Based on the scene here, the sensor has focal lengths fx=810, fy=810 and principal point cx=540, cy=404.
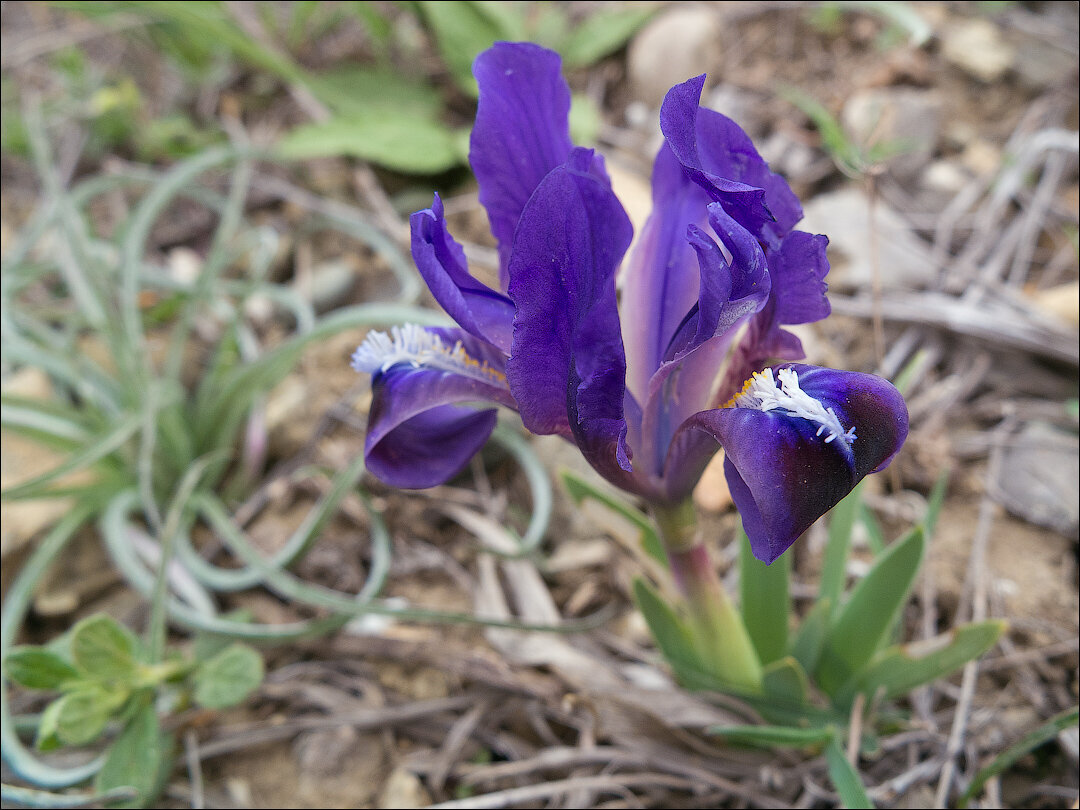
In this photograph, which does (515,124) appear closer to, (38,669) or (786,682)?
(786,682)

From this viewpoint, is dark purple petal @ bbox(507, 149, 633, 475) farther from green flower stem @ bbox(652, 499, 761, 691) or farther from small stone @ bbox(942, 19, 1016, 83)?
small stone @ bbox(942, 19, 1016, 83)

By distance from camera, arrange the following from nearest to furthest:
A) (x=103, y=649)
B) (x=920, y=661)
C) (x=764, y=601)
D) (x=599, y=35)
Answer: (x=920, y=661) < (x=764, y=601) < (x=103, y=649) < (x=599, y=35)

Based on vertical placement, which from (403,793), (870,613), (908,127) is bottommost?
(403,793)

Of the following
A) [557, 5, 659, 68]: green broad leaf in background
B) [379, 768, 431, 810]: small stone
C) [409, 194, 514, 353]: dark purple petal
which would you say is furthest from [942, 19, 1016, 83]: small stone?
[379, 768, 431, 810]: small stone

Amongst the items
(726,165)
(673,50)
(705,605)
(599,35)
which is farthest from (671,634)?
(599,35)

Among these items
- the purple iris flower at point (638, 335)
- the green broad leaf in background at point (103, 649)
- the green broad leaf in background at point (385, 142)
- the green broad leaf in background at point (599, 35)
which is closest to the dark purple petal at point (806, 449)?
the purple iris flower at point (638, 335)

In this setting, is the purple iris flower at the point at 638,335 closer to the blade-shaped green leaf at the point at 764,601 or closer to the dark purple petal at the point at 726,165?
the dark purple petal at the point at 726,165

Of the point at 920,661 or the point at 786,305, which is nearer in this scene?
the point at 786,305

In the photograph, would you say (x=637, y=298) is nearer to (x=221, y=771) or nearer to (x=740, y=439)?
(x=740, y=439)
